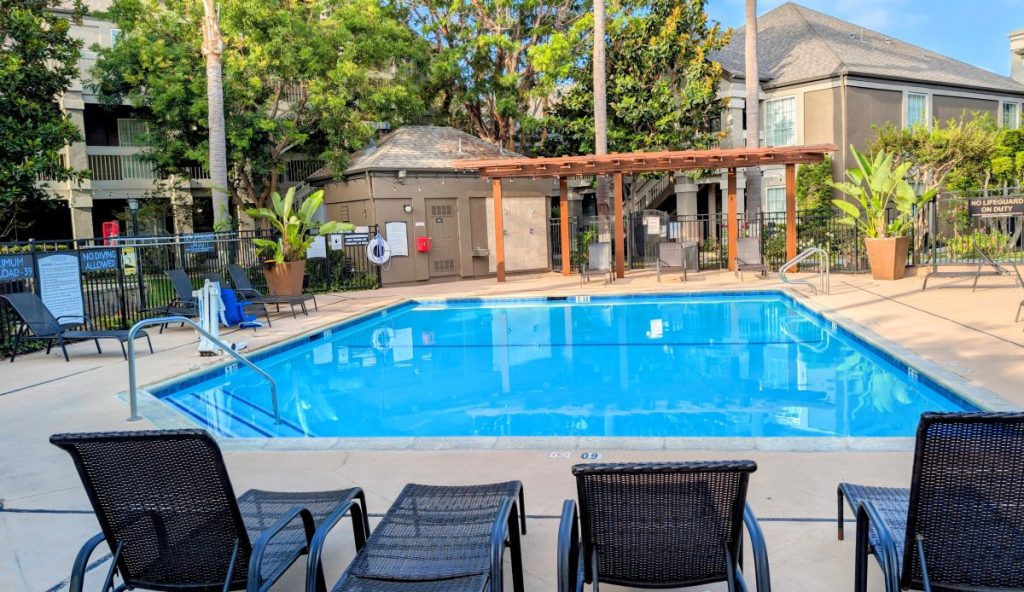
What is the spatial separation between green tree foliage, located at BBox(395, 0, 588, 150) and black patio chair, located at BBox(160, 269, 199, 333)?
12.5 m

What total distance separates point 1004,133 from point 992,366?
2052 centimetres

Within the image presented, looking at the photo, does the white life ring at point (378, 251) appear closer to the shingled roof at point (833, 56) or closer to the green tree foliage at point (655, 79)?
the green tree foliage at point (655, 79)

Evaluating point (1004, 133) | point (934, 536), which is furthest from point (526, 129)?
point (934, 536)

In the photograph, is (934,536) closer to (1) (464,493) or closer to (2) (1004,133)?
(1) (464,493)

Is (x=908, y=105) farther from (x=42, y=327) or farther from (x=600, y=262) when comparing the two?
(x=42, y=327)

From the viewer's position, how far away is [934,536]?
2.64 meters

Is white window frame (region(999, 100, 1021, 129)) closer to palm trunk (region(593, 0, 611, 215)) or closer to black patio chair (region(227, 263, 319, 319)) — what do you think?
palm trunk (region(593, 0, 611, 215))

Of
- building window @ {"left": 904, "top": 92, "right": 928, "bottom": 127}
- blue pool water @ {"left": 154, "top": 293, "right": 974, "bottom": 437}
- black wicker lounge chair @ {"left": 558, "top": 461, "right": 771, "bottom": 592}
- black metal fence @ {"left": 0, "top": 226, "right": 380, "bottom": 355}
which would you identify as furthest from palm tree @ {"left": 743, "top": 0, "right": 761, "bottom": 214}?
black wicker lounge chair @ {"left": 558, "top": 461, "right": 771, "bottom": 592}

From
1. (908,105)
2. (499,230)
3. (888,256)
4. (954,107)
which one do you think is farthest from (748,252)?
(954,107)

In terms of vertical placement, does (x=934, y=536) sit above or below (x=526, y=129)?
below

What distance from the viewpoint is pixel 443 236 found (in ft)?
67.7

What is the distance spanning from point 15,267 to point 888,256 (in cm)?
1575

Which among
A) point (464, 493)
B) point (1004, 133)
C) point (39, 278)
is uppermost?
point (1004, 133)

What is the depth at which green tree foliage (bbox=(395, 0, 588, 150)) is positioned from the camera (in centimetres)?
2362
